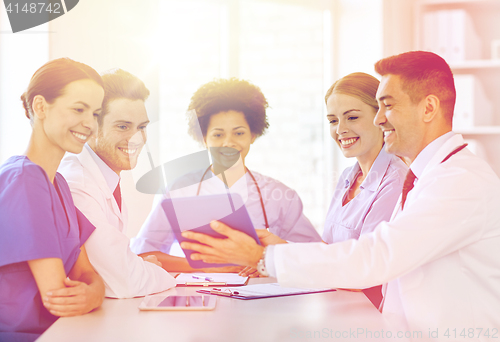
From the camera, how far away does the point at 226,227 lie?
3.64 feet

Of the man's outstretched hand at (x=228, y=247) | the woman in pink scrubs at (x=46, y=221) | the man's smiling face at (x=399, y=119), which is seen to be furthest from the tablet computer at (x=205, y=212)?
the man's smiling face at (x=399, y=119)

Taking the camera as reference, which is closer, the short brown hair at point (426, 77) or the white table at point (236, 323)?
the white table at point (236, 323)

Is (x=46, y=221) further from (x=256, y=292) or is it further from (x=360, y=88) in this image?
(x=360, y=88)

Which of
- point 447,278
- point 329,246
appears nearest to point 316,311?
point 329,246

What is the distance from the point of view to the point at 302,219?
6.72 feet

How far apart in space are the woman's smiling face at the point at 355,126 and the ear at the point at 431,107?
50 cm

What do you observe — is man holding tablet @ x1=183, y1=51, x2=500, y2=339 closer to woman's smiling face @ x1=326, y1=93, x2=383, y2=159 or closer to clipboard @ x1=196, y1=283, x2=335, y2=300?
clipboard @ x1=196, y1=283, x2=335, y2=300

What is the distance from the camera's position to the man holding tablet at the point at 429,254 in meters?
0.99

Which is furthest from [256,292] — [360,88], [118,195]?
[360,88]

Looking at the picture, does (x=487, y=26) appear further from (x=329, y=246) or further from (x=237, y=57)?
(x=329, y=246)

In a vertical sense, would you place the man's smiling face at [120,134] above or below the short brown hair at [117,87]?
below

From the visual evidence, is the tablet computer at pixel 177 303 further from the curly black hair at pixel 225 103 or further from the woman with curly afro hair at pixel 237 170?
the curly black hair at pixel 225 103

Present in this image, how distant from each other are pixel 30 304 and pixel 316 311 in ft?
2.25

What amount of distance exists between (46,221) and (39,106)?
0.30m
